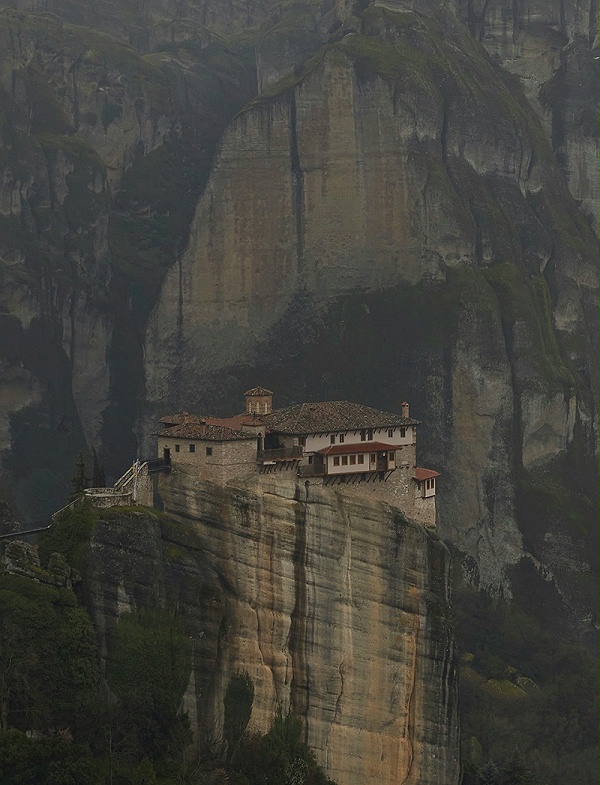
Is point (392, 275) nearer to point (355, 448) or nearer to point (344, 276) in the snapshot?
point (344, 276)

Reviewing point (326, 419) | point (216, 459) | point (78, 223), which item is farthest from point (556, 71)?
point (216, 459)

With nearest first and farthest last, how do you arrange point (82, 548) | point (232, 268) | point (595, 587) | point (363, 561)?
point (82, 548), point (363, 561), point (595, 587), point (232, 268)

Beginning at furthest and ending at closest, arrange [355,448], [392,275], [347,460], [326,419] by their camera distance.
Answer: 1. [392,275]
2. [326,419]
3. [355,448]
4. [347,460]

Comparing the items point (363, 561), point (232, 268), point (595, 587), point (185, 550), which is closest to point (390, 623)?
point (363, 561)

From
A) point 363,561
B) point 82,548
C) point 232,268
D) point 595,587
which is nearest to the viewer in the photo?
point 82,548

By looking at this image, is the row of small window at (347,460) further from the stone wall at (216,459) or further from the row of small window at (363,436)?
the stone wall at (216,459)

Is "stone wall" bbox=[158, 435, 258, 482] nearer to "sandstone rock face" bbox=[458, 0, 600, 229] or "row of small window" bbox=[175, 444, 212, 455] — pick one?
"row of small window" bbox=[175, 444, 212, 455]

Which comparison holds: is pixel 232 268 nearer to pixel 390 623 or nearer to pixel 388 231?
pixel 388 231

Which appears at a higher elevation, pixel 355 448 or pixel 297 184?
pixel 297 184
